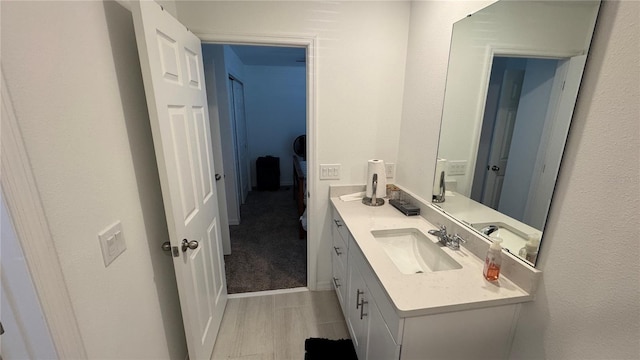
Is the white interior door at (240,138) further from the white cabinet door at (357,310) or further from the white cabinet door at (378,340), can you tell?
the white cabinet door at (378,340)

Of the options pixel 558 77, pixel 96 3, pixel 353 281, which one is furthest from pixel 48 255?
pixel 558 77

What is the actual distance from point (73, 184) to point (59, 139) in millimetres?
132

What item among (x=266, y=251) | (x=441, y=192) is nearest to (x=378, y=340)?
(x=441, y=192)

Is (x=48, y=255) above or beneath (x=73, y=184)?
beneath

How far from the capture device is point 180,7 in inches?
62.7

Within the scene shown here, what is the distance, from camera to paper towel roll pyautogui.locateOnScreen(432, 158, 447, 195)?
1.55m

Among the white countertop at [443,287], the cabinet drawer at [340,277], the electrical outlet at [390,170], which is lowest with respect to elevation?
the cabinet drawer at [340,277]

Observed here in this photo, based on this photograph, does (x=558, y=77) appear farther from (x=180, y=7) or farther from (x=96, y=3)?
(x=180, y=7)

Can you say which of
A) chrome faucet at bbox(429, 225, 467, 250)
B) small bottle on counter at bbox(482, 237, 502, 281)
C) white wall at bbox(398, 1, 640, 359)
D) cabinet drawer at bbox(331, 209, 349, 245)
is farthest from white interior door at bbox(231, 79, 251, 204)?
white wall at bbox(398, 1, 640, 359)

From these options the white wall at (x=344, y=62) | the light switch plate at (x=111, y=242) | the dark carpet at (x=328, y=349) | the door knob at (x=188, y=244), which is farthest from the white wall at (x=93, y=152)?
the dark carpet at (x=328, y=349)

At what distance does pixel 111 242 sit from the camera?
912 mm

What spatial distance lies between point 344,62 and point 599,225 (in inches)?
61.4

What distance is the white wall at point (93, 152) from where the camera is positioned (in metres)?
0.65

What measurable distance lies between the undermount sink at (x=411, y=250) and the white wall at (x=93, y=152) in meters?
1.15
